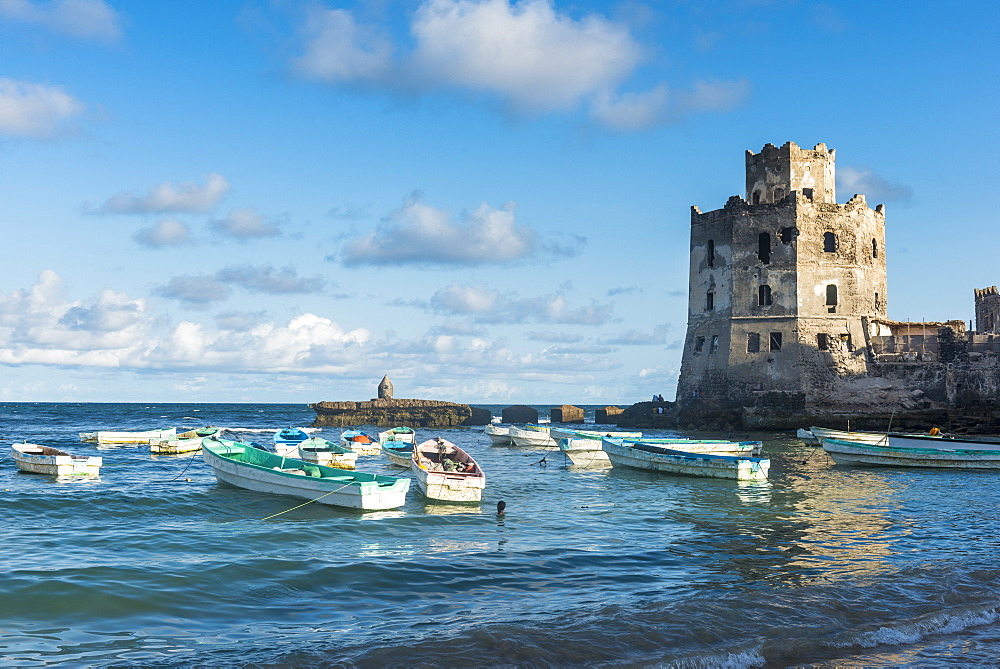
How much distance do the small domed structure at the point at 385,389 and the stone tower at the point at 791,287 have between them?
109 feet

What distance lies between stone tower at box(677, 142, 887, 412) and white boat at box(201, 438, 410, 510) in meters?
34.0

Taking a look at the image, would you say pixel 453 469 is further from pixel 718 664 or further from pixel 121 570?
pixel 718 664

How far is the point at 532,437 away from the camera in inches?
1783

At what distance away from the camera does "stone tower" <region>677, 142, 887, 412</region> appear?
48688 mm

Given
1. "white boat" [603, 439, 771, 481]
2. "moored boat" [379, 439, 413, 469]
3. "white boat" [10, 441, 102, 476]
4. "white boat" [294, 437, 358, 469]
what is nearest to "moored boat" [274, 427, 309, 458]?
"white boat" [294, 437, 358, 469]

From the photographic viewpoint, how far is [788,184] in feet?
169

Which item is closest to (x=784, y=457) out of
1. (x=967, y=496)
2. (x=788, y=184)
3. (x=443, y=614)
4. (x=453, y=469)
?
(x=967, y=496)

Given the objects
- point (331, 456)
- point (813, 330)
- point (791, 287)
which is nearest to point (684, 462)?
point (331, 456)

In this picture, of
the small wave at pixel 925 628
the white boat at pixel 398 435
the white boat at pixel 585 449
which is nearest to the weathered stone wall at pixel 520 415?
the white boat at pixel 398 435

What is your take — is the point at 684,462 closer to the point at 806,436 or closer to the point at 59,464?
the point at 806,436

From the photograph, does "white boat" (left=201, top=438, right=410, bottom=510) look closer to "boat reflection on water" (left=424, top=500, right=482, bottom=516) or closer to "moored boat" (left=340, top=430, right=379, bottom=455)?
"boat reflection on water" (left=424, top=500, right=482, bottom=516)

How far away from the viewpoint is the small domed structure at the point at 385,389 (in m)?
74.9

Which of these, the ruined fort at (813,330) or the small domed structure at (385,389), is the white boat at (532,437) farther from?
the small domed structure at (385,389)

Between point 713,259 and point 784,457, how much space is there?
67.7ft
